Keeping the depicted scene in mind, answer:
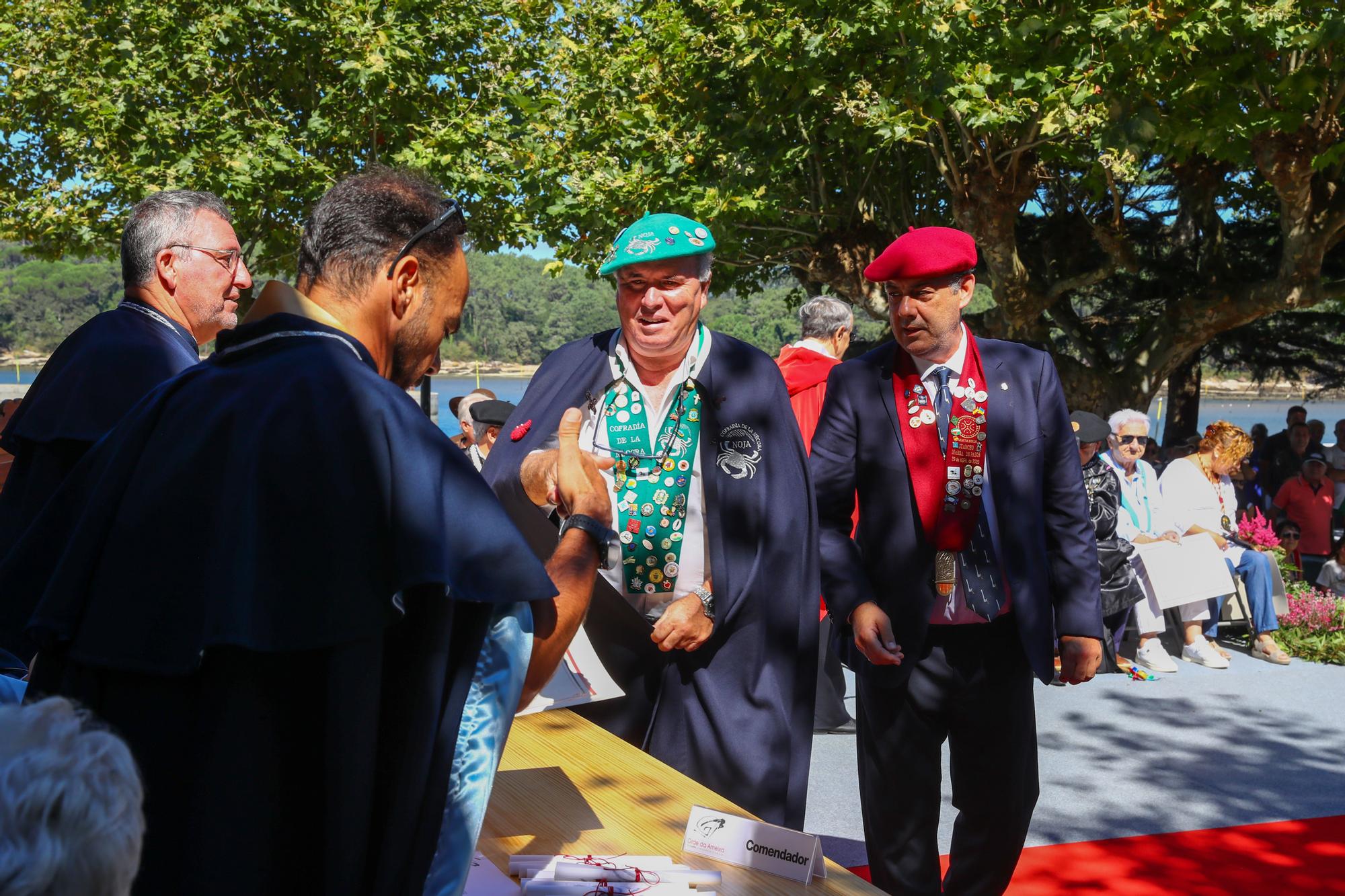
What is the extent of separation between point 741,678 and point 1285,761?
3.99m

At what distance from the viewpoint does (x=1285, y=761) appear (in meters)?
5.88

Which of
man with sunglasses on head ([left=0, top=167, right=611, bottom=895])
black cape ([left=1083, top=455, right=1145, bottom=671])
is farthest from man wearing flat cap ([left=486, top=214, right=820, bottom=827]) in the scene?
black cape ([left=1083, top=455, right=1145, bottom=671])

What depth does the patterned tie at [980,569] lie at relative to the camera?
3.09 meters

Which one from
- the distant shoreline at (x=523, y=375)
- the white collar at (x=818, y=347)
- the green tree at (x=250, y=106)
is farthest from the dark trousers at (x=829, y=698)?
the distant shoreline at (x=523, y=375)

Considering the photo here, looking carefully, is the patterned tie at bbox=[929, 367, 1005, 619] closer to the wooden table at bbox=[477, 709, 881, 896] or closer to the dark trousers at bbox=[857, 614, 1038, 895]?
the dark trousers at bbox=[857, 614, 1038, 895]

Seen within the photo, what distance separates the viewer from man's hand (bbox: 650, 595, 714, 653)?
304 centimetres

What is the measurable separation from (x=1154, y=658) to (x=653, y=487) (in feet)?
19.1

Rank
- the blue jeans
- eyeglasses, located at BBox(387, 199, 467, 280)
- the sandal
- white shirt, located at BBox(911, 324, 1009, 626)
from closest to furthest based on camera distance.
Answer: eyeglasses, located at BBox(387, 199, 467, 280) → white shirt, located at BBox(911, 324, 1009, 626) → the sandal → the blue jeans

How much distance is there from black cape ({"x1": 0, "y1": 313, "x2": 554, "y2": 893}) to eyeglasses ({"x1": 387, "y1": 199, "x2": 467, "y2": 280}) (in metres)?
0.22

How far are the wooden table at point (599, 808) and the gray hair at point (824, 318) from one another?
2991 millimetres

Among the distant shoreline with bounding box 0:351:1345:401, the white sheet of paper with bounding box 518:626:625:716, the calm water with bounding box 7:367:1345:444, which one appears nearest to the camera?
the white sheet of paper with bounding box 518:626:625:716

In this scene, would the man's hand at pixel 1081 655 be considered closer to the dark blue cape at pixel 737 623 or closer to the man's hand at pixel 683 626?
the dark blue cape at pixel 737 623

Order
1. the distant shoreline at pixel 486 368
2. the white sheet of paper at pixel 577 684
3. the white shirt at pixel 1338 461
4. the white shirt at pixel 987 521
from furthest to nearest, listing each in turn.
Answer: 1. the distant shoreline at pixel 486 368
2. the white shirt at pixel 1338 461
3. the white shirt at pixel 987 521
4. the white sheet of paper at pixel 577 684

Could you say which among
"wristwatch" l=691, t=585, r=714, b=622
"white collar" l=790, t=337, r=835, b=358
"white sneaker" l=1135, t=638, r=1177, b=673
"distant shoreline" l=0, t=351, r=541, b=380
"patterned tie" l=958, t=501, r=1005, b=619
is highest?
"distant shoreline" l=0, t=351, r=541, b=380
